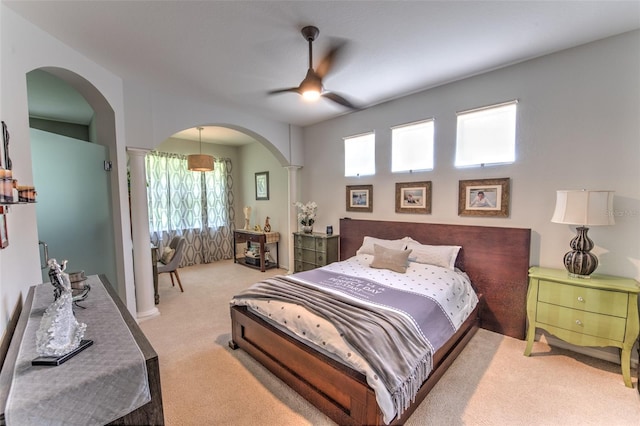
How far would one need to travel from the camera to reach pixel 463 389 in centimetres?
207

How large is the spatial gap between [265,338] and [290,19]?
2541mm

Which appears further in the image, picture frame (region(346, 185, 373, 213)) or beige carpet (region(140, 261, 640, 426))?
picture frame (region(346, 185, 373, 213))

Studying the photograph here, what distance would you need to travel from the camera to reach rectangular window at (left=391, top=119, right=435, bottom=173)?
11.5ft

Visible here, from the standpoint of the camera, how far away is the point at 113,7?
6.16 feet

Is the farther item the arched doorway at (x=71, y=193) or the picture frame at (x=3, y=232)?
the arched doorway at (x=71, y=193)

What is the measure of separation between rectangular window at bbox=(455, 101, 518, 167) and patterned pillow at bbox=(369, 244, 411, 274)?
1292 millimetres

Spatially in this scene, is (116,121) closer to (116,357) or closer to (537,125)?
(116,357)

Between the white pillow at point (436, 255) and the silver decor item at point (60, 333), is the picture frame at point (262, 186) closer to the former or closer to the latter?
the white pillow at point (436, 255)

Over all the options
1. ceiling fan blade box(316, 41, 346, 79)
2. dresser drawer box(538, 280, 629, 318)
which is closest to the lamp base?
dresser drawer box(538, 280, 629, 318)

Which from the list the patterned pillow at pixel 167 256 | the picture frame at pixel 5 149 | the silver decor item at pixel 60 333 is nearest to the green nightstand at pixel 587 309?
the silver decor item at pixel 60 333

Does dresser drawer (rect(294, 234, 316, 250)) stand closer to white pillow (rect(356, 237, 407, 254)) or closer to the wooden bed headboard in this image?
white pillow (rect(356, 237, 407, 254))

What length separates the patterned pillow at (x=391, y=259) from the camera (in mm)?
3014

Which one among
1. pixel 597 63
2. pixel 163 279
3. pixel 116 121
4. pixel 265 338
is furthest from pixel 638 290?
pixel 163 279

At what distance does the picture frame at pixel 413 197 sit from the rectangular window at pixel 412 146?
0.22 metres
